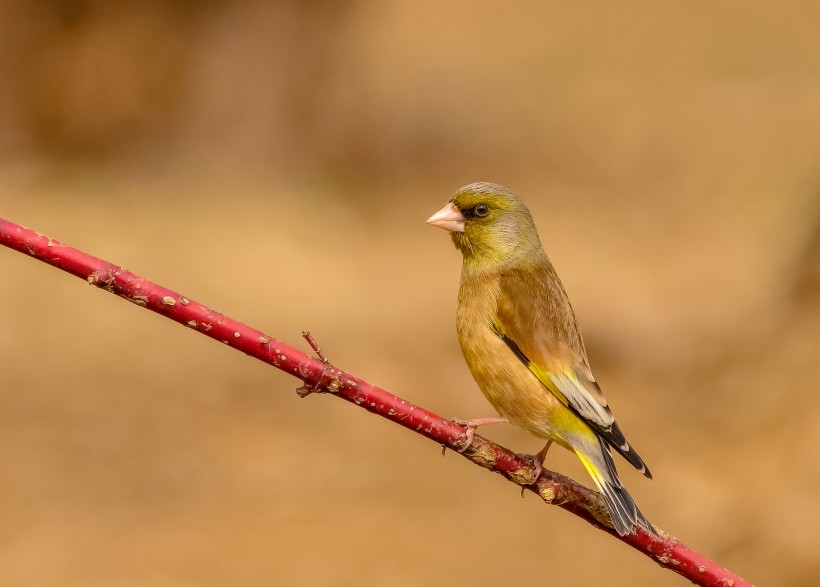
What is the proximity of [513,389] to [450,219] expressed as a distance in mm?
916

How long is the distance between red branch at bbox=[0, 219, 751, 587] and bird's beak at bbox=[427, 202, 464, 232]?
135cm

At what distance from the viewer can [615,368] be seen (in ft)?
34.0

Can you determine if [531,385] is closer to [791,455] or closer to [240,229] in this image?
[791,455]

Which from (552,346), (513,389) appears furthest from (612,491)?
(552,346)

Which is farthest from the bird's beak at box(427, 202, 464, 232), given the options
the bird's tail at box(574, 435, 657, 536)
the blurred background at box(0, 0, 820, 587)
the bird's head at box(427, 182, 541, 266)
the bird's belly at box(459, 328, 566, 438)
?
the blurred background at box(0, 0, 820, 587)

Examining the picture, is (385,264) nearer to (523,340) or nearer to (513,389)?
(523,340)

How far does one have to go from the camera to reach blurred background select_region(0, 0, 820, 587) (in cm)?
905

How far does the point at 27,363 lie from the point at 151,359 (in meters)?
1.17

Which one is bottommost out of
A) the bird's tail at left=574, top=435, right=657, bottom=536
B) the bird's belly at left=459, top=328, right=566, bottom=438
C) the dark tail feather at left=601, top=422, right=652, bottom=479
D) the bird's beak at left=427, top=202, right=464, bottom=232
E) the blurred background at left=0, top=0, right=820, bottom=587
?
the bird's tail at left=574, top=435, right=657, bottom=536

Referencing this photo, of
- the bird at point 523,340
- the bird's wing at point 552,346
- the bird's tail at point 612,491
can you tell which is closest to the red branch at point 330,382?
the bird's tail at point 612,491

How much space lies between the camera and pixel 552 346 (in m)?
4.31

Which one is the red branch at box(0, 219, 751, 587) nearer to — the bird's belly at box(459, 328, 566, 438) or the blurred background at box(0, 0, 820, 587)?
the bird's belly at box(459, 328, 566, 438)

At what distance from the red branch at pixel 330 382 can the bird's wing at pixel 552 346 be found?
0.41 m

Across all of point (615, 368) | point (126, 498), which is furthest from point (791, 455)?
point (126, 498)
